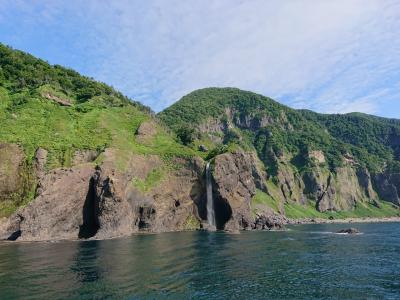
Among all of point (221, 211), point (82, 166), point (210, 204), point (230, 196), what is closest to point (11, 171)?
point (82, 166)

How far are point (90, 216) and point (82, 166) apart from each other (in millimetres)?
13061

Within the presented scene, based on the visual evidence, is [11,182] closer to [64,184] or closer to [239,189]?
[64,184]

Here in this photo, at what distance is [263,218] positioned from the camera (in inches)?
5320

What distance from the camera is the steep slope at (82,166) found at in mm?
97125

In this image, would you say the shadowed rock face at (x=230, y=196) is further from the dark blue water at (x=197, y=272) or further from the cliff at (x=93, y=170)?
the dark blue water at (x=197, y=272)

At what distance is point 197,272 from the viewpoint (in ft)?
163

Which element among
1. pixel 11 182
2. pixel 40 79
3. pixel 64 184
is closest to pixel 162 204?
pixel 64 184

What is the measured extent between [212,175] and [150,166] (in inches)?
754

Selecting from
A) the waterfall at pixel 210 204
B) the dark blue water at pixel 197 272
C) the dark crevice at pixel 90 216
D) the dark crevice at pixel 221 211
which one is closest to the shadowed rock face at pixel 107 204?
the dark crevice at pixel 90 216

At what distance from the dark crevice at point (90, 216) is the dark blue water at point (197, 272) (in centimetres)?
2334

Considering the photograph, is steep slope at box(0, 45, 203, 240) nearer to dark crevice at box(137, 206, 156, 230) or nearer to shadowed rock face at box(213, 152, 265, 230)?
dark crevice at box(137, 206, 156, 230)

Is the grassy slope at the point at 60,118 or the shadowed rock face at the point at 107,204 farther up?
the grassy slope at the point at 60,118

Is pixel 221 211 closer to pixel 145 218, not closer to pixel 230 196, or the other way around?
pixel 230 196

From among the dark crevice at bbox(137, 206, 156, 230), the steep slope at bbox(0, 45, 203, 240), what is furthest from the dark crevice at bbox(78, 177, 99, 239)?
the dark crevice at bbox(137, 206, 156, 230)
